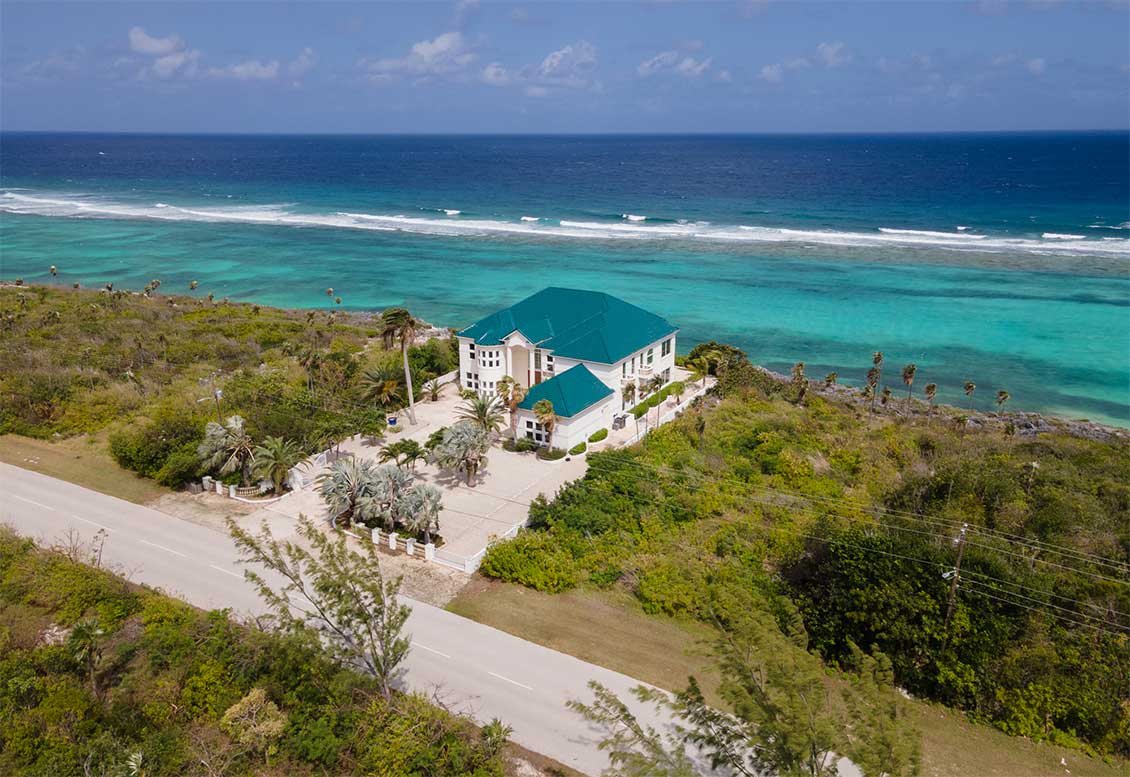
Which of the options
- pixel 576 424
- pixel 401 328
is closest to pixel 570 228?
pixel 401 328

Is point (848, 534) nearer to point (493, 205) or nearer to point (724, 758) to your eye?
point (724, 758)

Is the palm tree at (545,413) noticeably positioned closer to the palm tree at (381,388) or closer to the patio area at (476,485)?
the patio area at (476,485)

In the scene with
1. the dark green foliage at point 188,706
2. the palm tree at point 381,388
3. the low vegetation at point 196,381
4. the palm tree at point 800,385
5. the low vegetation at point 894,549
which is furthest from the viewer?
the palm tree at point 800,385

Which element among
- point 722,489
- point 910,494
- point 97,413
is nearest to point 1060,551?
point 910,494

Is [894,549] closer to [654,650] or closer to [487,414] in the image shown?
[654,650]

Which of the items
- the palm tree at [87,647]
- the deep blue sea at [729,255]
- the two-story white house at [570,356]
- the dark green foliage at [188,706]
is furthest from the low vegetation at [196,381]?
the deep blue sea at [729,255]

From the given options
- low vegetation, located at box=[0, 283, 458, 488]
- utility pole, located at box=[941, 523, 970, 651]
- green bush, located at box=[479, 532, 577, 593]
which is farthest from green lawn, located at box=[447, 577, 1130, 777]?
low vegetation, located at box=[0, 283, 458, 488]

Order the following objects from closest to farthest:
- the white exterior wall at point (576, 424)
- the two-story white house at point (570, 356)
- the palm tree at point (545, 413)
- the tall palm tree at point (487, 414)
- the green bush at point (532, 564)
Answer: the green bush at point (532, 564), the tall palm tree at point (487, 414), the palm tree at point (545, 413), the white exterior wall at point (576, 424), the two-story white house at point (570, 356)
